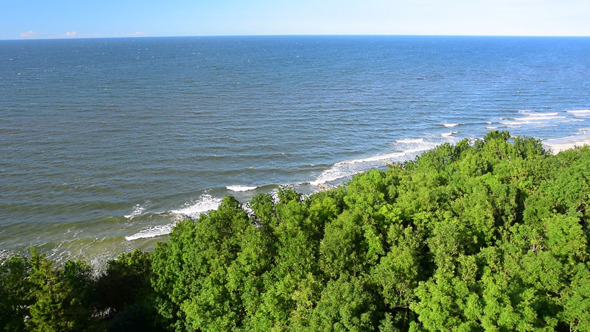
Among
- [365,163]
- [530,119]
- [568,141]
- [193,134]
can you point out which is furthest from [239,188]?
[530,119]

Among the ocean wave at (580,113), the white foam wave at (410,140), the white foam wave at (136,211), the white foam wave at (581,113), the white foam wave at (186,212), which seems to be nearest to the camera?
the white foam wave at (186,212)

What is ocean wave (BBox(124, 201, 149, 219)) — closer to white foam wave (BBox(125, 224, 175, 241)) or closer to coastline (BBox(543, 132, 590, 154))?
white foam wave (BBox(125, 224, 175, 241))

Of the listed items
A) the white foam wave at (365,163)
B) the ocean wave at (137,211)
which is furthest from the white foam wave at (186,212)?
the white foam wave at (365,163)

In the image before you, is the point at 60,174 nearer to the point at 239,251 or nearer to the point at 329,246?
the point at 239,251

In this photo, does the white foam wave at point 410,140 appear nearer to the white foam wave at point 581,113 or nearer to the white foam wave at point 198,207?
the white foam wave at point 198,207

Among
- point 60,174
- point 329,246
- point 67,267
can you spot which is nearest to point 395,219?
point 329,246
